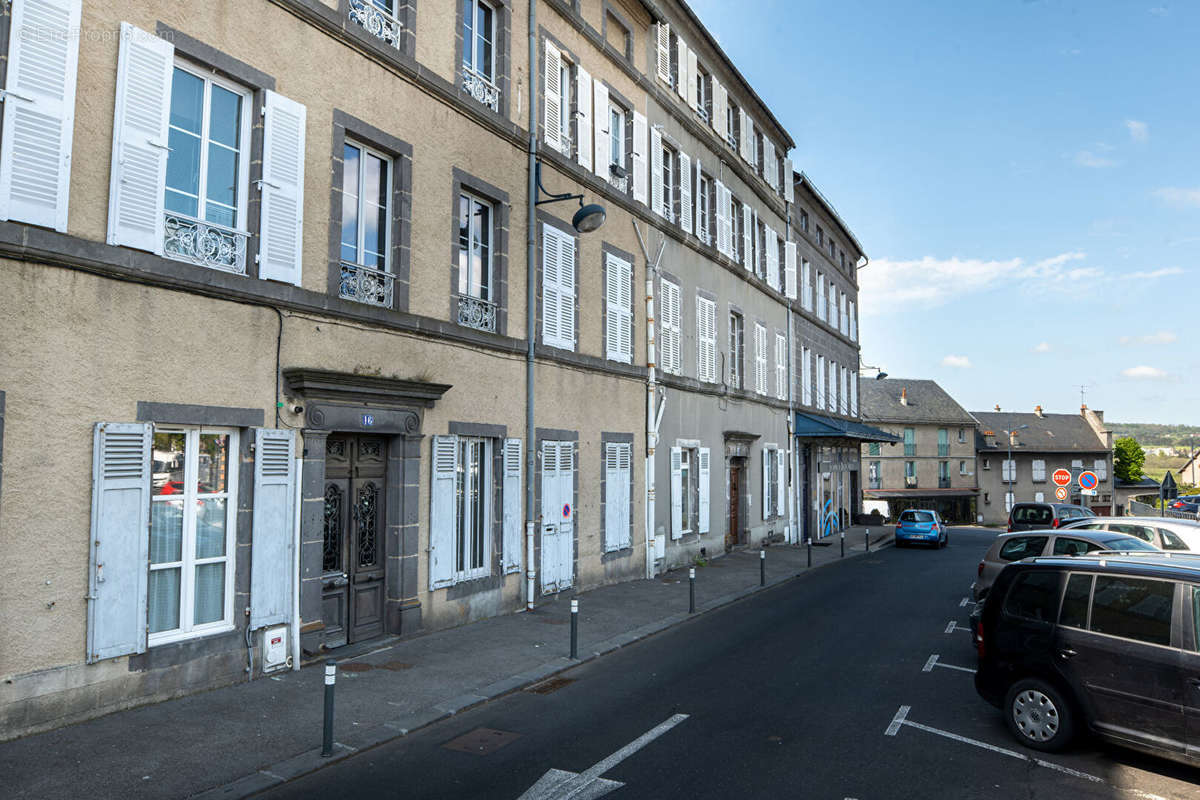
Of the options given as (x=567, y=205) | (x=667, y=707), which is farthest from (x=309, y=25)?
(x=667, y=707)

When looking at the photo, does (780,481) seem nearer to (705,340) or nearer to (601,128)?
(705,340)

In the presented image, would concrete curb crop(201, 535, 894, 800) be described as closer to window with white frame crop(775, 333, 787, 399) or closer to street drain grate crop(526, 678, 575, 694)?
street drain grate crop(526, 678, 575, 694)

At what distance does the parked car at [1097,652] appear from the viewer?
231 inches

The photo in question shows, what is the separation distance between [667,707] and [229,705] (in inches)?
169

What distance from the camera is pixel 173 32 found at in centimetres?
788

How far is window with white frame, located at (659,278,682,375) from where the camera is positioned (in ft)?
59.6

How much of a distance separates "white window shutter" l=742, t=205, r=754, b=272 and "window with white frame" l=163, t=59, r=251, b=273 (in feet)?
55.9

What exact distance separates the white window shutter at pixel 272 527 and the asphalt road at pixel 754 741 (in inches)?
105

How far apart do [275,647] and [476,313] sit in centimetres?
569

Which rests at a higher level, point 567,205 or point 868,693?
point 567,205

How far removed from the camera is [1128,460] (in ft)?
249

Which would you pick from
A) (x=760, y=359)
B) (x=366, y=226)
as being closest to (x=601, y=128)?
(x=366, y=226)

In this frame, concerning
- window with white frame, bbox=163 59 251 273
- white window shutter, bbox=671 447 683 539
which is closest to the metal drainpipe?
window with white frame, bbox=163 59 251 273

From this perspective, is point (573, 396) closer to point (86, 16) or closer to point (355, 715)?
point (355, 715)
